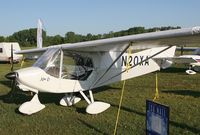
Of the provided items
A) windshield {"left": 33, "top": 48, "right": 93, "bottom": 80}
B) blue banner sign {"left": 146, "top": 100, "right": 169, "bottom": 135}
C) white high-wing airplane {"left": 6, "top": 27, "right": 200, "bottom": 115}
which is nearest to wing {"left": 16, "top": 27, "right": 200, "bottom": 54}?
Result: white high-wing airplane {"left": 6, "top": 27, "right": 200, "bottom": 115}

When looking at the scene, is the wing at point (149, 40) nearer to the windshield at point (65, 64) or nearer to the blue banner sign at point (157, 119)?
the windshield at point (65, 64)

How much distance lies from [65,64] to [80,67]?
509 millimetres

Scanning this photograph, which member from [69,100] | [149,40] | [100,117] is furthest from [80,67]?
[149,40]

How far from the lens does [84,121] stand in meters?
8.30

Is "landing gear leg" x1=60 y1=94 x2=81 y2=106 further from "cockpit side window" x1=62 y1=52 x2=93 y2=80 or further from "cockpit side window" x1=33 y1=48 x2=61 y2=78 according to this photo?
"cockpit side window" x1=33 y1=48 x2=61 y2=78

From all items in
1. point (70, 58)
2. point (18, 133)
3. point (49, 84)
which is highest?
point (70, 58)

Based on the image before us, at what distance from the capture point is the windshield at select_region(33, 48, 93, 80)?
9.20 m

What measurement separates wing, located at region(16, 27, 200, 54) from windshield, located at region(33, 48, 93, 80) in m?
0.28

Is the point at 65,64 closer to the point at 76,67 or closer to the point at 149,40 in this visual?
the point at 76,67

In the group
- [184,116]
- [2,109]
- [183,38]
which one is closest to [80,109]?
[2,109]

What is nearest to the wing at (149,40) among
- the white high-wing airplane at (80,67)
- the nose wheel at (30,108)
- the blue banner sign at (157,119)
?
the white high-wing airplane at (80,67)

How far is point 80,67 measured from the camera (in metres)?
9.79

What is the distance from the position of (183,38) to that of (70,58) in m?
3.59

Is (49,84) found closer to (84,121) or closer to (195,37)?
(84,121)
